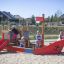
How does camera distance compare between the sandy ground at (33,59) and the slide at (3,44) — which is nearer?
the sandy ground at (33,59)

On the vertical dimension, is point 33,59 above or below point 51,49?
below

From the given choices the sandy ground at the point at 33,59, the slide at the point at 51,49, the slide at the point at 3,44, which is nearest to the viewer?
the sandy ground at the point at 33,59

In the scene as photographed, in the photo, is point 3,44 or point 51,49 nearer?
point 51,49

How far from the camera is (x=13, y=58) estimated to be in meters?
11.2

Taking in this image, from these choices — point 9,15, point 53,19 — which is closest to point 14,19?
point 9,15

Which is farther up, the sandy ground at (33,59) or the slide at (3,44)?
the slide at (3,44)

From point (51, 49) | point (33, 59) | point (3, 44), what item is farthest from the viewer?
point (3, 44)

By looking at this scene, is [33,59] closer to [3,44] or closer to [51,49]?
[51,49]

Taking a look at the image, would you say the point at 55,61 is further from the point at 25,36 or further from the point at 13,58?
the point at 25,36

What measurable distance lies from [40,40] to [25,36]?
40.9 inches

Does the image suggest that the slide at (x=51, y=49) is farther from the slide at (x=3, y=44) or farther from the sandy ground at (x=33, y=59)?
the slide at (x=3, y=44)

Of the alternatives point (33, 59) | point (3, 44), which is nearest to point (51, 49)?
point (33, 59)

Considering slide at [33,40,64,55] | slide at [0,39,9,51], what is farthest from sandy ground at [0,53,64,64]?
slide at [0,39,9,51]

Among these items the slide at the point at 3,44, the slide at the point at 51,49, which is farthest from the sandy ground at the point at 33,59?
the slide at the point at 3,44
